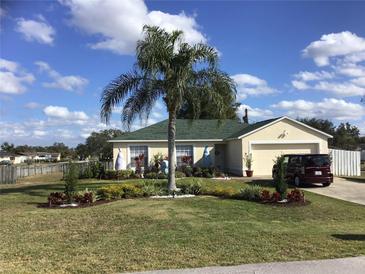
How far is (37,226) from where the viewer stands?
35.7ft

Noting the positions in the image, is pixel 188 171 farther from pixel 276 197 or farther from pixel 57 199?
pixel 57 199

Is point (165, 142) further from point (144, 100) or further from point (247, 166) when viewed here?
point (144, 100)

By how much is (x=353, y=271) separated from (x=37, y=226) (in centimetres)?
729

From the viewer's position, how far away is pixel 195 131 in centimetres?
3450

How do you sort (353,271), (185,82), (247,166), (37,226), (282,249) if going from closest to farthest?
1. (353,271)
2. (282,249)
3. (37,226)
4. (185,82)
5. (247,166)

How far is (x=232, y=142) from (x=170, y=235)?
2342 cm

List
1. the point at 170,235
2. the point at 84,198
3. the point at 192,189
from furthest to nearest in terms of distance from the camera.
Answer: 1. the point at 192,189
2. the point at 84,198
3. the point at 170,235

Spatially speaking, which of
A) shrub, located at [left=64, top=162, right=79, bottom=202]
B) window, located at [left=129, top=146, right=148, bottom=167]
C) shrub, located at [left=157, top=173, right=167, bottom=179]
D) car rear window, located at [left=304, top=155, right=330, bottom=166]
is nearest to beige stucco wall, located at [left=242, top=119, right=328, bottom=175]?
shrub, located at [left=157, top=173, right=167, bottom=179]

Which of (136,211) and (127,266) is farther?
(136,211)

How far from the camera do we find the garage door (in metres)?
30.4

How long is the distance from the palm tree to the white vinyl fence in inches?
606

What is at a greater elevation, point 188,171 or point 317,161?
point 317,161

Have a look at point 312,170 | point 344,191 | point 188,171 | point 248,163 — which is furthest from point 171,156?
point 248,163

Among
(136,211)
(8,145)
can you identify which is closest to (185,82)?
(136,211)
